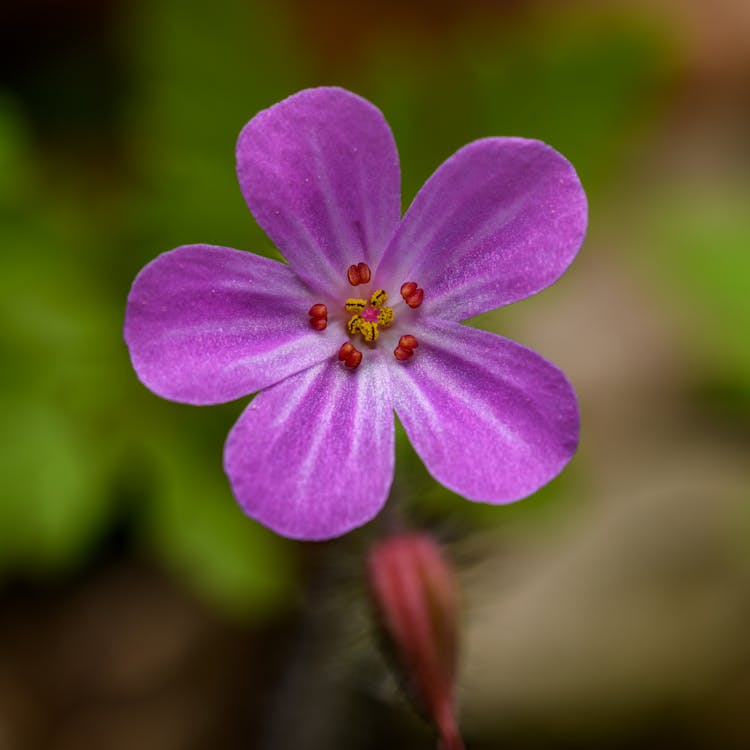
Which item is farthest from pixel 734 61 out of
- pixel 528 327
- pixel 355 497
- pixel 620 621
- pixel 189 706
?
pixel 355 497

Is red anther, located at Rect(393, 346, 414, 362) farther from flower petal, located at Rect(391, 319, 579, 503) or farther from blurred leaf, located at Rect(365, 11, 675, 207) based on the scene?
blurred leaf, located at Rect(365, 11, 675, 207)

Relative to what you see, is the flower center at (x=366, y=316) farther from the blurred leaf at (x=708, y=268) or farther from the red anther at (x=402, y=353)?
the blurred leaf at (x=708, y=268)

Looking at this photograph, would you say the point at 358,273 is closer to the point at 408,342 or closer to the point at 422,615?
the point at 408,342

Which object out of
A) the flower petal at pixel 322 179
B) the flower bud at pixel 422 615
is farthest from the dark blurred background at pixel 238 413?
the flower petal at pixel 322 179

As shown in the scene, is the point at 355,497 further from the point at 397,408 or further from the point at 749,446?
the point at 749,446

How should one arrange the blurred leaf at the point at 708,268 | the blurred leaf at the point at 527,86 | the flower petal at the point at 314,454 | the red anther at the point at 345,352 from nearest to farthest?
1. the flower petal at the point at 314,454
2. the red anther at the point at 345,352
3. the blurred leaf at the point at 527,86
4. the blurred leaf at the point at 708,268

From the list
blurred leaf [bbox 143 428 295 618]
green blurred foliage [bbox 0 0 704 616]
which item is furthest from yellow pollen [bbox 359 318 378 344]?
blurred leaf [bbox 143 428 295 618]

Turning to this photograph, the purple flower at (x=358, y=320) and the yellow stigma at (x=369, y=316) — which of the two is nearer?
the purple flower at (x=358, y=320)
